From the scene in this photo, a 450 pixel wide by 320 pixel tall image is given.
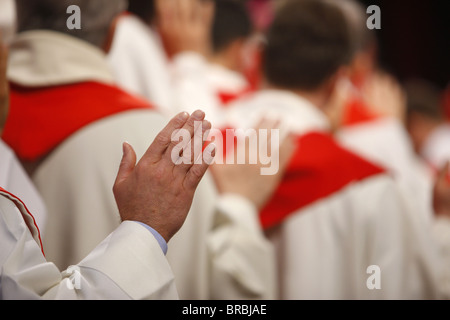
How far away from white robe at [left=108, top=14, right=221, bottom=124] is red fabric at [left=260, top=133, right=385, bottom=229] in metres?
0.58

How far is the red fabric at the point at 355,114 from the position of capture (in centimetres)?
384

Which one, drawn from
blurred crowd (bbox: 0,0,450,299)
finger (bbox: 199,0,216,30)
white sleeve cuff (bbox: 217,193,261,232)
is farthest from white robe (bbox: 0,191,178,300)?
finger (bbox: 199,0,216,30)

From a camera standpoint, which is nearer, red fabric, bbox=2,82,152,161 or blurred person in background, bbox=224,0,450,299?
red fabric, bbox=2,82,152,161

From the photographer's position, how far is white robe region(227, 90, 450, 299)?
2.30m

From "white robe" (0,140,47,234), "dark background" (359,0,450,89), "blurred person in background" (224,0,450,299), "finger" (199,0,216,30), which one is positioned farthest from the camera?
Result: "dark background" (359,0,450,89)

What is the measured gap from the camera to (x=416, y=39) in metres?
8.64

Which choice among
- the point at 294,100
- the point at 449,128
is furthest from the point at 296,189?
the point at 449,128

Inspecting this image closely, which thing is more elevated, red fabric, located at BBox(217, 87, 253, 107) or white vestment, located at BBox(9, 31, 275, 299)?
red fabric, located at BBox(217, 87, 253, 107)

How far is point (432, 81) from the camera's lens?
8.71 meters

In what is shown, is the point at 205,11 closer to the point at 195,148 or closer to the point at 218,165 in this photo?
the point at 218,165

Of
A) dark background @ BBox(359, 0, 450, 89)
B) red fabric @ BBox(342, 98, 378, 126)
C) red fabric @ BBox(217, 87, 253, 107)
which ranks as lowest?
red fabric @ BBox(342, 98, 378, 126)

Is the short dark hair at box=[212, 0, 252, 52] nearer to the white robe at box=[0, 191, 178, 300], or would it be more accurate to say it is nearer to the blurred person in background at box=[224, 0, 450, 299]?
the blurred person in background at box=[224, 0, 450, 299]

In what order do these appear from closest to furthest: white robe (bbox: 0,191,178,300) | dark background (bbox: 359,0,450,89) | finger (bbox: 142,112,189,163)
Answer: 1. white robe (bbox: 0,191,178,300)
2. finger (bbox: 142,112,189,163)
3. dark background (bbox: 359,0,450,89)

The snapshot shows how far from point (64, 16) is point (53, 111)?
0.27 m
